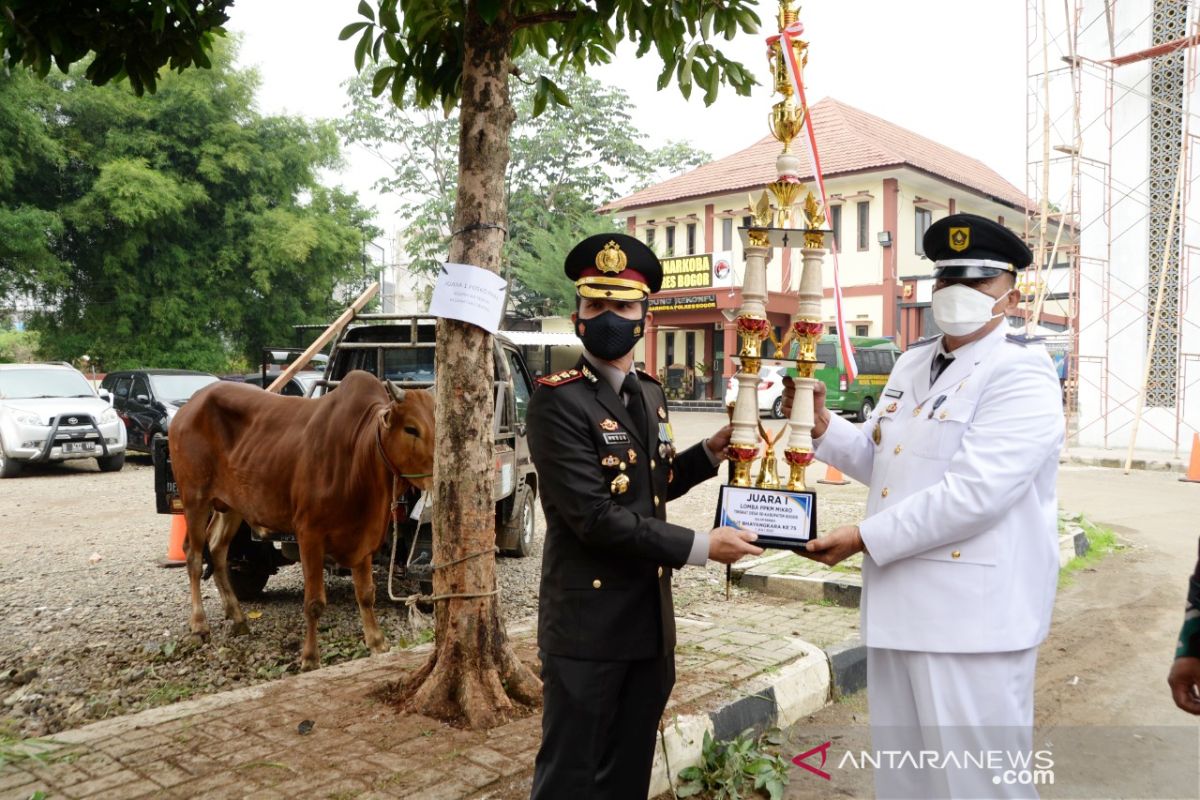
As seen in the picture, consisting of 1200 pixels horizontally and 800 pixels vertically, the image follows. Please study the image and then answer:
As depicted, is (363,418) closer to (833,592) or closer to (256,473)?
(256,473)

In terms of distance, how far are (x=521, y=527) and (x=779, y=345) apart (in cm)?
510

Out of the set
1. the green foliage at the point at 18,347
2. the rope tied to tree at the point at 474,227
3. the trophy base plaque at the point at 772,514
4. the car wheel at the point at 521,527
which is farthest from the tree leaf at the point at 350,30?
the green foliage at the point at 18,347

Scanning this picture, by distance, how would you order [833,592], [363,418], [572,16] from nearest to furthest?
[572,16] → [363,418] → [833,592]

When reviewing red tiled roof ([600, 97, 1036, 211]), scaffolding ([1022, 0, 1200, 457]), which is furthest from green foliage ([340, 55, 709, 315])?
scaffolding ([1022, 0, 1200, 457])

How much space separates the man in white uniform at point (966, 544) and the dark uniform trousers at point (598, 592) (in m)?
0.59

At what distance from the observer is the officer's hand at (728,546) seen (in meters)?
2.83

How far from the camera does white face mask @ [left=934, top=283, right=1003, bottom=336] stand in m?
2.84

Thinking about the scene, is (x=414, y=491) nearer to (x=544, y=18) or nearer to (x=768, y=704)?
(x=768, y=704)

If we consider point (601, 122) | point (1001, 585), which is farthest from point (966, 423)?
point (601, 122)

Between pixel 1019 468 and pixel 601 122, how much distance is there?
A: 1436 inches

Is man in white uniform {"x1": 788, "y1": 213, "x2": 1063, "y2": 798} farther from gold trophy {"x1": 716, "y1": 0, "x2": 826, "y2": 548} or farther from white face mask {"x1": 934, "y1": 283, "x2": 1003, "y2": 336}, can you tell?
gold trophy {"x1": 716, "y1": 0, "x2": 826, "y2": 548}

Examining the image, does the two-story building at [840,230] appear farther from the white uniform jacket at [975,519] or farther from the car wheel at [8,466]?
the white uniform jacket at [975,519]

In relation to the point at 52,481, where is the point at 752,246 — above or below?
above

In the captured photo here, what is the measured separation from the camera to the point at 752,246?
137 inches
